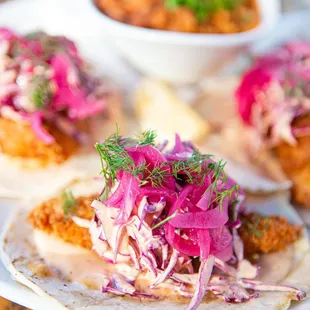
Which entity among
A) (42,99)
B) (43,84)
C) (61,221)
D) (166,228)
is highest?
(43,84)

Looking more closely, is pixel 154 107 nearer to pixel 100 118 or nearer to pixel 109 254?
pixel 100 118

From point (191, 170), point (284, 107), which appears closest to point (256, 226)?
point (191, 170)

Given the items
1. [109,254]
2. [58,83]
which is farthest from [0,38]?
[109,254]

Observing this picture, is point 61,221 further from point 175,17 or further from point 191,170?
point 175,17

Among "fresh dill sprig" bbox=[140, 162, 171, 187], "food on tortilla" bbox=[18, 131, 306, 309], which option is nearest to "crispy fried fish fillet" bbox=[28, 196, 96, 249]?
"food on tortilla" bbox=[18, 131, 306, 309]

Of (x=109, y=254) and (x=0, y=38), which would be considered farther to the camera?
(x=0, y=38)

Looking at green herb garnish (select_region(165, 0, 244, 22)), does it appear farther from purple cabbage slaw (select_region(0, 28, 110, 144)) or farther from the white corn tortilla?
the white corn tortilla

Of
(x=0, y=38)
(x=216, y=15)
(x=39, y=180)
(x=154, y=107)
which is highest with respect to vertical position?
(x=216, y=15)

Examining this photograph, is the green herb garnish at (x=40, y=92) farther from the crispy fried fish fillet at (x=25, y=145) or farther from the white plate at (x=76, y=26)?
the white plate at (x=76, y=26)
